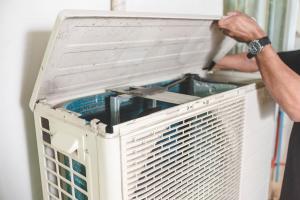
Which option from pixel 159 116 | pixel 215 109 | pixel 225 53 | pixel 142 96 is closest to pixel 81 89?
pixel 142 96

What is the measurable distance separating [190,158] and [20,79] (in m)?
0.70

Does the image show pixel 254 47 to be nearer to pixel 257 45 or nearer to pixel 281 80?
pixel 257 45

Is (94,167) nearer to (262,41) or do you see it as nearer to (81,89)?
(81,89)

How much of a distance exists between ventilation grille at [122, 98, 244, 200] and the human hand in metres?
0.29

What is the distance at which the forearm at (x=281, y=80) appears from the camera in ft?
3.49

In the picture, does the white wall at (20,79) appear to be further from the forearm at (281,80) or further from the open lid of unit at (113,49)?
the forearm at (281,80)

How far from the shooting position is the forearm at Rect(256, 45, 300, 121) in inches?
41.8

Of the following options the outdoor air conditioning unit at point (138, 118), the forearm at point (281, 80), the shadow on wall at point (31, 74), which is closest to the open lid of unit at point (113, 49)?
the outdoor air conditioning unit at point (138, 118)

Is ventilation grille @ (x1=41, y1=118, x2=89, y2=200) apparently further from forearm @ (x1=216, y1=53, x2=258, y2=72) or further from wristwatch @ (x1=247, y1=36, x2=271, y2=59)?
forearm @ (x1=216, y1=53, x2=258, y2=72)

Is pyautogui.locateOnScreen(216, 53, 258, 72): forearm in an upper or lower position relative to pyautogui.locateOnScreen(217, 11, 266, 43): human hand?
lower

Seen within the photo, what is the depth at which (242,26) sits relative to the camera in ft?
3.87

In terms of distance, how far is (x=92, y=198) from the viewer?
780 millimetres

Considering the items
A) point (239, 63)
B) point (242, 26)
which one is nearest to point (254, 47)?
point (242, 26)

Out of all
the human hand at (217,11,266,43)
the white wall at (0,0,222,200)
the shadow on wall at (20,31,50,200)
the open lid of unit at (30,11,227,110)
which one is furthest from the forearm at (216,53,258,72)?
the shadow on wall at (20,31,50,200)
